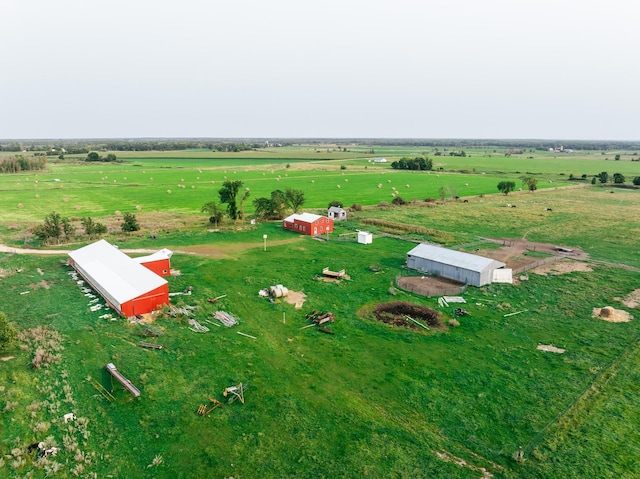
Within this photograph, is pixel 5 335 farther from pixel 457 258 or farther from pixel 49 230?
pixel 457 258

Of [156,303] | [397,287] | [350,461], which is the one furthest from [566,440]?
[156,303]

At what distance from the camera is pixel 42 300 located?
3609 centimetres

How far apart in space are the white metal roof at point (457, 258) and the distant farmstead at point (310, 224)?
19.2 m

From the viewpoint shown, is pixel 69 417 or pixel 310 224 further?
pixel 310 224

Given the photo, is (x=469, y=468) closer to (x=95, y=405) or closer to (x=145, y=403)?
(x=145, y=403)

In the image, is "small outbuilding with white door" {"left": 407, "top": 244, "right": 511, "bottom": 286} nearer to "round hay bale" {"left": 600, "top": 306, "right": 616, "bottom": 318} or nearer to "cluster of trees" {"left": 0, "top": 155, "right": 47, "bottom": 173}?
"round hay bale" {"left": 600, "top": 306, "right": 616, "bottom": 318}

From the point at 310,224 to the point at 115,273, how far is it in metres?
29.8

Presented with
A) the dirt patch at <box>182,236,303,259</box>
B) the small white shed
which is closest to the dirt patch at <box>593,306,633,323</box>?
the small white shed

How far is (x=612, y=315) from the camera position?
112ft

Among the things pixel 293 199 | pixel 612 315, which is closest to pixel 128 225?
pixel 293 199

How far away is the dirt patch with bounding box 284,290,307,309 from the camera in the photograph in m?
36.8

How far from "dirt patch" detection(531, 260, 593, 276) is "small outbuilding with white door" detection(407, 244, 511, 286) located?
6.62 m

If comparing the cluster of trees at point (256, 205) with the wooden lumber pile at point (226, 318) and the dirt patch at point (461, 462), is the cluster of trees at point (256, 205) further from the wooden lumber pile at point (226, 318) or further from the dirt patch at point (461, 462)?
the dirt patch at point (461, 462)

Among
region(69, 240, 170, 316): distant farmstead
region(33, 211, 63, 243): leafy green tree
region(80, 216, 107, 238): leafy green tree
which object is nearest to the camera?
region(69, 240, 170, 316): distant farmstead
